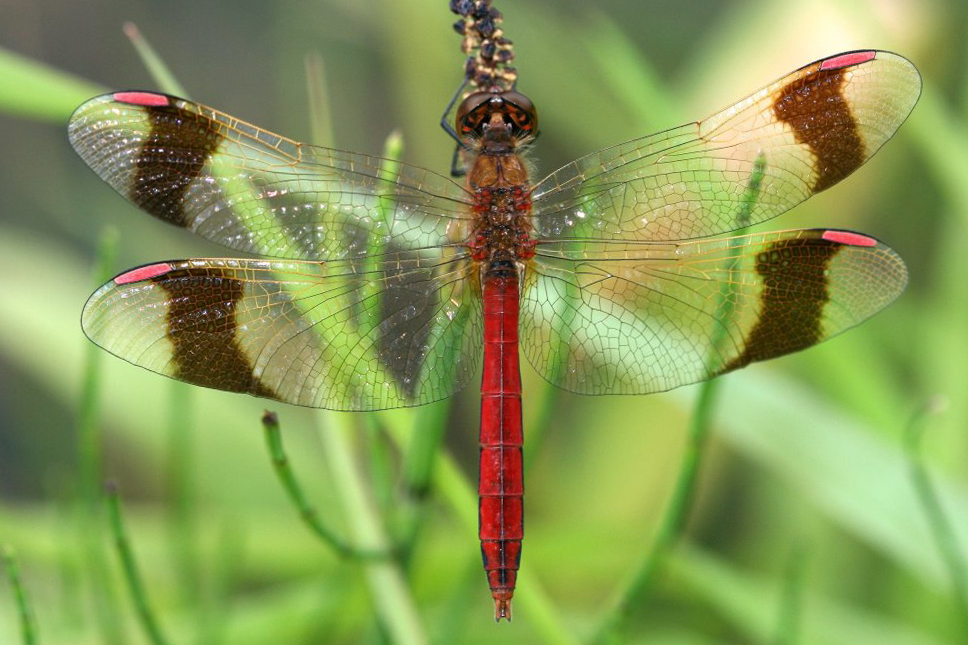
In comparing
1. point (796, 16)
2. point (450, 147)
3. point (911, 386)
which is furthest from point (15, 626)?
point (796, 16)

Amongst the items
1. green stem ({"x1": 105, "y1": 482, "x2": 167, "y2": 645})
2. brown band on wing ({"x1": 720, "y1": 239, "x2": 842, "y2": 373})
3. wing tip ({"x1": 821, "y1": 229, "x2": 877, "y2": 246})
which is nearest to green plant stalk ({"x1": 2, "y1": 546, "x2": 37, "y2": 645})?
green stem ({"x1": 105, "y1": 482, "x2": 167, "y2": 645})

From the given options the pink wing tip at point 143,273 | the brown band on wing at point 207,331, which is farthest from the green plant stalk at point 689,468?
the pink wing tip at point 143,273

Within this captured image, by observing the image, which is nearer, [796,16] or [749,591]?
[749,591]

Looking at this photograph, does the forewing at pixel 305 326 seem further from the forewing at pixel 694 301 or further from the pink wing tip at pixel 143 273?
the forewing at pixel 694 301

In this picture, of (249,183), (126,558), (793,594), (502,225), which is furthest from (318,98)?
(793,594)

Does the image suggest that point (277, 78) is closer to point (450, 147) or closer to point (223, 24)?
point (223, 24)

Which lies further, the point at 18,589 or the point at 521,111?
the point at 521,111

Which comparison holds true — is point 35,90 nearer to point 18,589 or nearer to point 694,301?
point 18,589

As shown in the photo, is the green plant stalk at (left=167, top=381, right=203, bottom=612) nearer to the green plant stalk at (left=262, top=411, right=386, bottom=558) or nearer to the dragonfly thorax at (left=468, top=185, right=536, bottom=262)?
the green plant stalk at (left=262, top=411, right=386, bottom=558)
